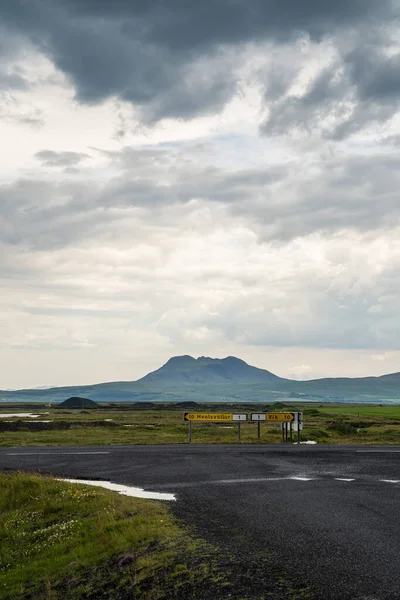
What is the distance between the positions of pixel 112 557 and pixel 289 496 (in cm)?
643

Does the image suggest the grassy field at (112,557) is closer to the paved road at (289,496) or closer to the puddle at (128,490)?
the paved road at (289,496)

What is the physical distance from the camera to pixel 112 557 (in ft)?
42.2

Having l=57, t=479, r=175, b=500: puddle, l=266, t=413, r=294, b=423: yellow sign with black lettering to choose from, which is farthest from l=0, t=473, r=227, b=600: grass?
l=266, t=413, r=294, b=423: yellow sign with black lettering

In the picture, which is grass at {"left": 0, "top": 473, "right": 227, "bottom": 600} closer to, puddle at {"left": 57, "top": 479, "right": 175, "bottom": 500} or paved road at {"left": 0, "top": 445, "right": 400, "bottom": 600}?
puddle at {"left": 57, "top": 479, "right": 175, "bottom": 500}

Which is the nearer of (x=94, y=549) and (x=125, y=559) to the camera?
(x=125, y=559)

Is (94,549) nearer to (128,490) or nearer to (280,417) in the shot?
(128,490)

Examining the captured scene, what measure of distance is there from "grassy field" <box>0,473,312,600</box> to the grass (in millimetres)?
22

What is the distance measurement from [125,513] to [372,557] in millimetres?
6917

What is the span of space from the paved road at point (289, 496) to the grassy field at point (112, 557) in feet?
2.05

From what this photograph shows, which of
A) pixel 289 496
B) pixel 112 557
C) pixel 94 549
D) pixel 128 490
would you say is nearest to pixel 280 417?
pixel 128 490

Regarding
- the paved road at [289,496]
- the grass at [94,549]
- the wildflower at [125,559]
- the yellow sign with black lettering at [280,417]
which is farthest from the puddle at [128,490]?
the yellow sign with black lettering at [280,417]

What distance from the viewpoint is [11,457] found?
103 feet

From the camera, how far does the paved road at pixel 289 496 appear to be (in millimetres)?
10180

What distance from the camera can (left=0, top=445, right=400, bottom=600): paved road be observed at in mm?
10180
